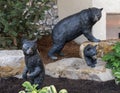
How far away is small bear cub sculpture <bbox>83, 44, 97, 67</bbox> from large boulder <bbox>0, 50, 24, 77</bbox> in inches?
37.4

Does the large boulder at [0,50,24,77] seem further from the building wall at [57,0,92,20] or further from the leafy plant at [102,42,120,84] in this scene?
the building wall at [57,0,92,20]

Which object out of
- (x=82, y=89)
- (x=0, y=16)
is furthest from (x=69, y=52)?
(x=82, y=89)

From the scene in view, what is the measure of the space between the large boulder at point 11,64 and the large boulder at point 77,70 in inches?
17.3

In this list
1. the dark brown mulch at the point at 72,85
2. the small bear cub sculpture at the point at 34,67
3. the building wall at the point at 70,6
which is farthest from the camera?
the building wall at the point at 70,6

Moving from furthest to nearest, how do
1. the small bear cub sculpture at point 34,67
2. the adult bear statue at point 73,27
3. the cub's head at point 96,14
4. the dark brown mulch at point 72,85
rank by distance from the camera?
1. the adult bear statue at point 73,27
2. the cub's head at point 96,14
3. the dark brown mulch at point 72,85
4. the small bear cub sculpture at point 34,67

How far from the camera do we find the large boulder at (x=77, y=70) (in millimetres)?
5691

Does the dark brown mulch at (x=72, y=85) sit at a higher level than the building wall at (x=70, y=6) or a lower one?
lower

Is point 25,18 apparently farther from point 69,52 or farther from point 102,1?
point 102,1

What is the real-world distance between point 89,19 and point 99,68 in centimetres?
93

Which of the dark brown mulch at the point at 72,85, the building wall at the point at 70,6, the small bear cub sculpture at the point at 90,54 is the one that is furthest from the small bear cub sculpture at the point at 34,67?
the building wall at the point at 70,6

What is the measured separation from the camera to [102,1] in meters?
7.82

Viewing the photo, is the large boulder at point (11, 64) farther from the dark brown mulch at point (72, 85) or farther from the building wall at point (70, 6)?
the building wall at point (70, 6)

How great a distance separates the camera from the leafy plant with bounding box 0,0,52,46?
6.55m

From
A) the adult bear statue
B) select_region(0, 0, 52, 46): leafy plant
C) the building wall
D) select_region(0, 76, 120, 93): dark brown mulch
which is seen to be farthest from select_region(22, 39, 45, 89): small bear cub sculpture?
the building wall
